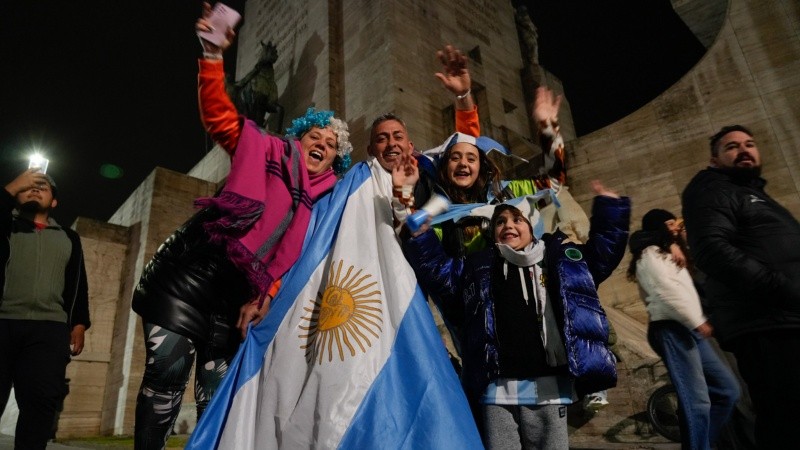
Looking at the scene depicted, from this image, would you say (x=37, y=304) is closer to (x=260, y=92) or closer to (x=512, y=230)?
(x=512, y=230)

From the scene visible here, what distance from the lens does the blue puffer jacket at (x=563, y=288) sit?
174 cm

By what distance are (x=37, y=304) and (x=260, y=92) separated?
1404 centimetres

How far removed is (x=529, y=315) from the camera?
6.14 ft

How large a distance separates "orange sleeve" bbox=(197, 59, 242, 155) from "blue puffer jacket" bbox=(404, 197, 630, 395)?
0.93m

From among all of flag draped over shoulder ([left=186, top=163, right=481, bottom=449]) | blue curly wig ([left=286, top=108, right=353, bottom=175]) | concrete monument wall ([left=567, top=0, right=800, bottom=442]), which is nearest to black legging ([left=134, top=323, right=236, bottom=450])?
flag draped over shoulder ([left=186, top=163, right=481, bottom=449])

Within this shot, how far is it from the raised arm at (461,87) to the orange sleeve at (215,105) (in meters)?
1.32

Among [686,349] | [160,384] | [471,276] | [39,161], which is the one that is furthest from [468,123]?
[39,161]

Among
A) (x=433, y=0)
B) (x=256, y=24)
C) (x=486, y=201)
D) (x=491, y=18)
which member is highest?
(x=256, y=24)

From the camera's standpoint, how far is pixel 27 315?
2.45 meters

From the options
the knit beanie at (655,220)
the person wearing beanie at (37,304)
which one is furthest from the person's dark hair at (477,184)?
the person wearing beanie at (37,304)

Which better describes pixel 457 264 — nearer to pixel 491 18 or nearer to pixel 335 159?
pixel 335 159

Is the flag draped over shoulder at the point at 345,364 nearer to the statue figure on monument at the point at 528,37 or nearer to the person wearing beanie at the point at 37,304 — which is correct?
the person wearing beanie at the point at 37,304

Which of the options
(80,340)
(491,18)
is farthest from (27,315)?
(491,18)

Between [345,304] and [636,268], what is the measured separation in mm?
2429
